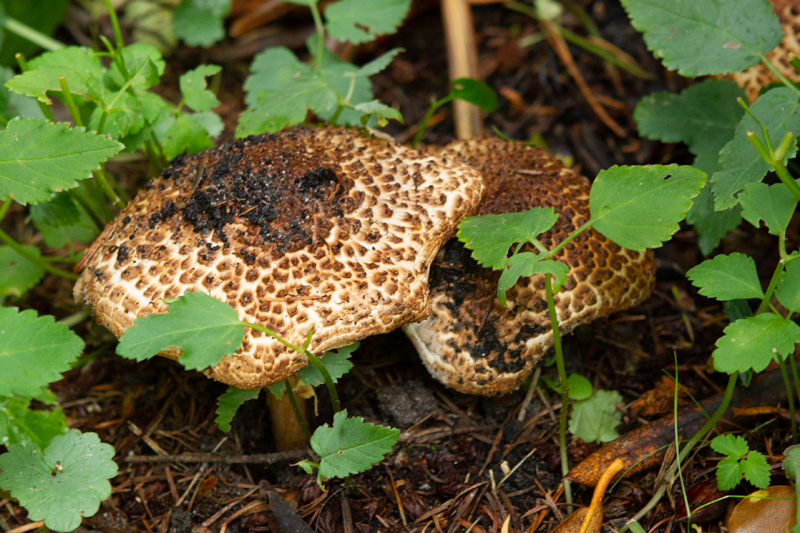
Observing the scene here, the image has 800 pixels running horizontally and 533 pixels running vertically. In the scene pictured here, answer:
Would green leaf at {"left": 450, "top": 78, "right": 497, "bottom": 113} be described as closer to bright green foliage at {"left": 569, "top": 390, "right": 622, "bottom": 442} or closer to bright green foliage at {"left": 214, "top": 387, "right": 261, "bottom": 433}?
bright green foliage at {"left": 569, "top": 390, "right": 622, "bottom": 442}

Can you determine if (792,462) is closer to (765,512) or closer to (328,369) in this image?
(765,512)

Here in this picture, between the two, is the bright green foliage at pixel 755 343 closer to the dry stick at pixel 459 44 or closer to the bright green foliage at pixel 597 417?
the bright green foliage at pixel 597 417

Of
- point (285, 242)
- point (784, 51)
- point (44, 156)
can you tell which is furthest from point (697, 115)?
point (44, 156)

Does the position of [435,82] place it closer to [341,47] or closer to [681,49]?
[341,47]

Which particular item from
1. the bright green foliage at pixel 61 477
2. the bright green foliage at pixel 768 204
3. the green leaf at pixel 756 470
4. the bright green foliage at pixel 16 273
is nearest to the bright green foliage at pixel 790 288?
the bright green foliage at pixel 768 204

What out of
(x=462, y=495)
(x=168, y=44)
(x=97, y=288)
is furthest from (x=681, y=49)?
(x=168, y=44)

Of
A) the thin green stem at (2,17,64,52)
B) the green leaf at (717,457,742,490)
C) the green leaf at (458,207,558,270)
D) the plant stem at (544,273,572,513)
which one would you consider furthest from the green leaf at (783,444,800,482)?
the thin green stem at (2,17,64,52)
